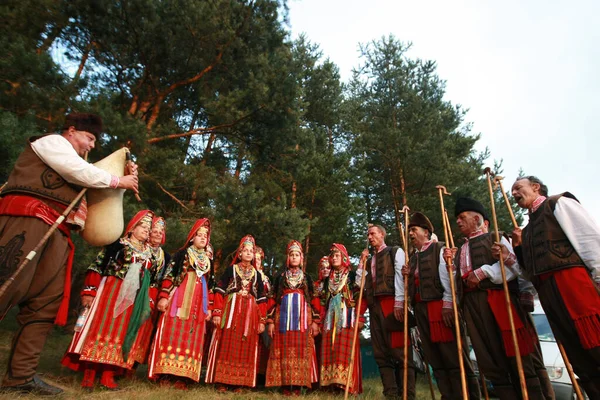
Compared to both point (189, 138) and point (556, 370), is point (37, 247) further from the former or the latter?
point (189, 138)

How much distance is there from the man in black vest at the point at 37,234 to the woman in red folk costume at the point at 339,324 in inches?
130

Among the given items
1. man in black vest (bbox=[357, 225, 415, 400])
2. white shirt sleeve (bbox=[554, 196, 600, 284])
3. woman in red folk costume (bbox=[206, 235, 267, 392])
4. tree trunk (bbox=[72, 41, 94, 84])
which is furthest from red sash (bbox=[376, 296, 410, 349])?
tree trunk (bbox=[72, 41, 94, 84])

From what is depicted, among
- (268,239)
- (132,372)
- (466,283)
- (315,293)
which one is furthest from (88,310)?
(268,239)

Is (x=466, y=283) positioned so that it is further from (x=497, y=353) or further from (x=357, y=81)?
(x=357, y=81)

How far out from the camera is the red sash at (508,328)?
3633 mm

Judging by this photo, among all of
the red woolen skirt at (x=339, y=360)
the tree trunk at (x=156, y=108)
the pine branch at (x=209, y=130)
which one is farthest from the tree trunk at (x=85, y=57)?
the red woolen skirt at (x=339, y=360)

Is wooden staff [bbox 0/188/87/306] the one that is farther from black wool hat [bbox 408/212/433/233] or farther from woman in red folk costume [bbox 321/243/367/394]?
black wool hat [bbox 408/212/433/233]

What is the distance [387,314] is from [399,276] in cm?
52

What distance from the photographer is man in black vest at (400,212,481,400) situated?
421 cm

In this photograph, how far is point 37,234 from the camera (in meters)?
3.22

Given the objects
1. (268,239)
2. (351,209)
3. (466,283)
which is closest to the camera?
(466,283)

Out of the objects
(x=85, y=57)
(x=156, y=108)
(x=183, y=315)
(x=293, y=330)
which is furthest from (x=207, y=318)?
(x=85, y=57)

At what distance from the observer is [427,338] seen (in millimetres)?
4492

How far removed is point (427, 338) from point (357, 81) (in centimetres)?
1533
